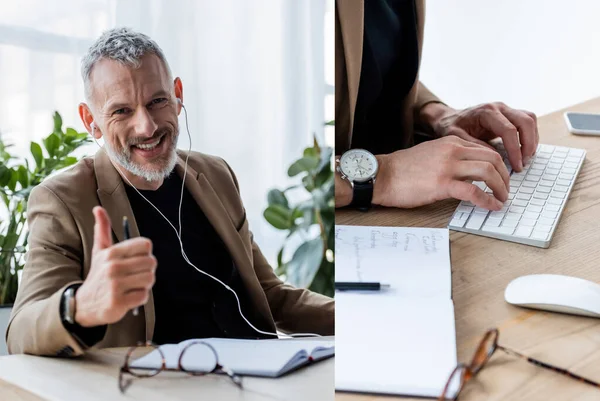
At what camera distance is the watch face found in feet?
2.68

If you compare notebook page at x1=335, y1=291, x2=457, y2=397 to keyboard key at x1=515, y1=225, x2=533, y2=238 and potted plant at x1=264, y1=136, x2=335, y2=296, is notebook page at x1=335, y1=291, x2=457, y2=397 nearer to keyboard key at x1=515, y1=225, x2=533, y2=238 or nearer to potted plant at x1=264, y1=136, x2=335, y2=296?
potted plant at x1=264, y1=136, x2=335, y2=296

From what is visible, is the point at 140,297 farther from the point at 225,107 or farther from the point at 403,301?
the point at 403,301

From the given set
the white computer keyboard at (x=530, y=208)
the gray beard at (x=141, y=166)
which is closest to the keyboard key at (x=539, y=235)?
the white computer keyboard at (x=530, y=208)

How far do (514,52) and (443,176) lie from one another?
2086mm

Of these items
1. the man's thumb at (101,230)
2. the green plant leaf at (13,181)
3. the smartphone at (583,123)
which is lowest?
the smartphone at (583,123)

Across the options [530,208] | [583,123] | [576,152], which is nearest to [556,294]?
[530,208]

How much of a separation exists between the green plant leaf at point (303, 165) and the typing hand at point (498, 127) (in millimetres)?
581

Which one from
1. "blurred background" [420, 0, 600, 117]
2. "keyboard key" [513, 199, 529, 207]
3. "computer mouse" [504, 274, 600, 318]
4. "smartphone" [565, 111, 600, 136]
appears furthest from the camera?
"blurred background" [420, 0, 600, 117]

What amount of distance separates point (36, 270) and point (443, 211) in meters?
0.53

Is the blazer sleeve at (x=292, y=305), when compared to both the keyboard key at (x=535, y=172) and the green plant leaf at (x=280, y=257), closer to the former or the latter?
the green plant leaf at (x=280, y=257)

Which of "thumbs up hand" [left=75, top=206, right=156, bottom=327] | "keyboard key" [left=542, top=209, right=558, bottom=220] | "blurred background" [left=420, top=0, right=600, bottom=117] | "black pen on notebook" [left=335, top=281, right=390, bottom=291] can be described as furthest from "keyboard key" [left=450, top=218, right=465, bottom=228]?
"blurred background" [left=420, top=0, right=600, bottom=117]

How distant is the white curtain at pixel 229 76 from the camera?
476 millimetres

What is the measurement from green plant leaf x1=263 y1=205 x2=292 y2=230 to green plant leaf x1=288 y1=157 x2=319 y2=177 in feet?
0.09

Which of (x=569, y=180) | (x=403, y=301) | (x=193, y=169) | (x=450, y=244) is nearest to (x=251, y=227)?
(x=193, y=169)
